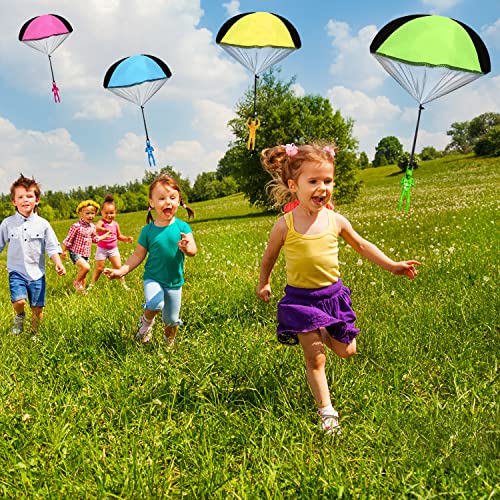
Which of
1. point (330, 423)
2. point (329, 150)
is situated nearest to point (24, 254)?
point (329, 150)

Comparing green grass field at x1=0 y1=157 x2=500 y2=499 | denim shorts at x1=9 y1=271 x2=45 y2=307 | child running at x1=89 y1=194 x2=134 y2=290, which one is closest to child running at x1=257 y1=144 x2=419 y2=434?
green grass field at x1=0 y1=157 x2=500 y2=499

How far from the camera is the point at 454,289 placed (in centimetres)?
565

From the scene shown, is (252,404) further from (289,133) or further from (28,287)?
(289,133)

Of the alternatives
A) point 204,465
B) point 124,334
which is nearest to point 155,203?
point 124,334

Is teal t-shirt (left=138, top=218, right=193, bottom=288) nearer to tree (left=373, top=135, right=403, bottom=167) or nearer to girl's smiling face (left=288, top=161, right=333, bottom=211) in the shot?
girl's smiling face (left=288, top=161, right=333, bottom=211)

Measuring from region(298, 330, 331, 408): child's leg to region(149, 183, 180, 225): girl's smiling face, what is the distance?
2177mm

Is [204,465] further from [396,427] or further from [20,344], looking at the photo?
[20,344]

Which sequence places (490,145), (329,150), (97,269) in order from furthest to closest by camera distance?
(490,145), (97,269), (329,150)

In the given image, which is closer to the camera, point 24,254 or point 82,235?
→ point 24,254

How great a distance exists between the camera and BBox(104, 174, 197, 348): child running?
4977mm

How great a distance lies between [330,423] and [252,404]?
0.64 m

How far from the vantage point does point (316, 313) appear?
142 inches

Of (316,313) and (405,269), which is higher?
(405,269)

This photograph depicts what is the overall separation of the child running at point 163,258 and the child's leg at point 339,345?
1.76m
